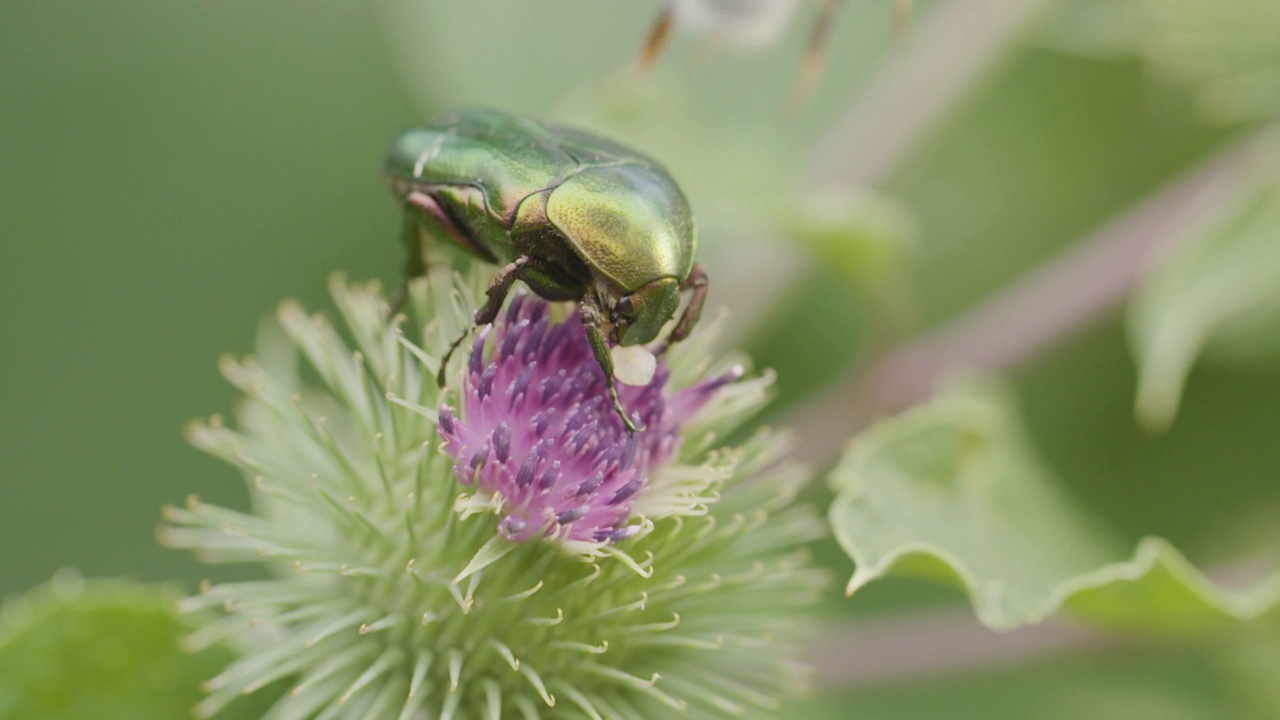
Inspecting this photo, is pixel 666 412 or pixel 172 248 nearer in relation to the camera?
pixel 666 412

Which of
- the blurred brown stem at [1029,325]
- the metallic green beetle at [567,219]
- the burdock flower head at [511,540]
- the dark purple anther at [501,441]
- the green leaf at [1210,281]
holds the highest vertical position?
the metallic green beetle at [567,219]

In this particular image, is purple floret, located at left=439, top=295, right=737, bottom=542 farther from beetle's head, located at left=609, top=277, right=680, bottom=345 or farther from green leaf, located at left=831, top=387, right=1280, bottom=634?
green leaf, located at left=831, top=387, right=1280, bottom=634

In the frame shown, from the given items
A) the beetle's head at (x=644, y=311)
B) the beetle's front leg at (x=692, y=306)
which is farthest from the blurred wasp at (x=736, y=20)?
the beetle's head at (x=644, y=311)

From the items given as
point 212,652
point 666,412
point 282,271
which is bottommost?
point 282,271

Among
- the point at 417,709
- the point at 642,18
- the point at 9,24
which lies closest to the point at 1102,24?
the point at 642,18

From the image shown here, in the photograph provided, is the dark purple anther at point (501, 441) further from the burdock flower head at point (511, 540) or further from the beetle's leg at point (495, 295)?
A: the beetle's leg at point (495, 295)

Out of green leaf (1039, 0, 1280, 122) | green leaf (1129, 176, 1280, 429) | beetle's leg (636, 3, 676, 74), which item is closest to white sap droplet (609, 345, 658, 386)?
beetle's leg (636, 3, 676, 74)

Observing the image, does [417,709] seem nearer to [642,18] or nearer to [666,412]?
[666,412]
